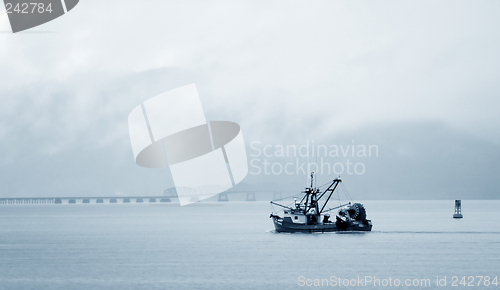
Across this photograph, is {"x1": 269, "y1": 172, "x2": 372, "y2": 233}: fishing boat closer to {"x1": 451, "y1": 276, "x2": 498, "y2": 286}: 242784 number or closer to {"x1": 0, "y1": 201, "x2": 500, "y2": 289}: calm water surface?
{"x1": 0, "y1": 201, "x2": 500, "y2": 289}: calm water surface

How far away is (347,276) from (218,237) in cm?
5275

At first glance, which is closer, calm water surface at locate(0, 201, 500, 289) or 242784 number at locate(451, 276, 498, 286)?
242784 number at locate(451, 276, 498, 286)

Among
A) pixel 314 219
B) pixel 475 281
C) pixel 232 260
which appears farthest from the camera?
pixel 314 219

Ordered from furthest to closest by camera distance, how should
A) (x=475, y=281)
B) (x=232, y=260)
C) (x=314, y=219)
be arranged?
(x=314, y=219) < (x=232, y=260) < (x=475, y=281)

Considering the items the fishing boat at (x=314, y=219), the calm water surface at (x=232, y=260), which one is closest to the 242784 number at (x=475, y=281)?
the calm water surface at (x=232, y=260)

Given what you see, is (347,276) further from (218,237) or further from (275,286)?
(218,237)

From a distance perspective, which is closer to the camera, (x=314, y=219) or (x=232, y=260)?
(x=232, y=260)

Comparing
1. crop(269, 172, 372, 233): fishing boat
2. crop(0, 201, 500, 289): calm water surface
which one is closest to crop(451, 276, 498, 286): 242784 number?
crop(0, 201, 500, 289): calm water surface

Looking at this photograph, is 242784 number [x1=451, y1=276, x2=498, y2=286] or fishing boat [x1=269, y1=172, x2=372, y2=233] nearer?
242784 number [x1=451, y1=276, x2=498, y2=286]

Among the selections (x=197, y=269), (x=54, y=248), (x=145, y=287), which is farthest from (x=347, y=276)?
(x=54, y=248)

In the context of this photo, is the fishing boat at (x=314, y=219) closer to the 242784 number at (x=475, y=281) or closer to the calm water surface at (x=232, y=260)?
the calm water surface at (x=232, y=260)

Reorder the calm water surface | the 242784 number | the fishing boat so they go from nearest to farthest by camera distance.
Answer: the 242784 number → the calm water surface → the fishing boat

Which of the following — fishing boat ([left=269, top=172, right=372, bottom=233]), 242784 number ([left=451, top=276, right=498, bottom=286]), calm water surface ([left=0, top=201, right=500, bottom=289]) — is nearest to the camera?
242784 number ([left=451, top=276, right=498, bottom=286])

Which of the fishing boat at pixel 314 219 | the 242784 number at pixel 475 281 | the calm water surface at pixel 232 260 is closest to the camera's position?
the 242784 number at pixel 475 281
